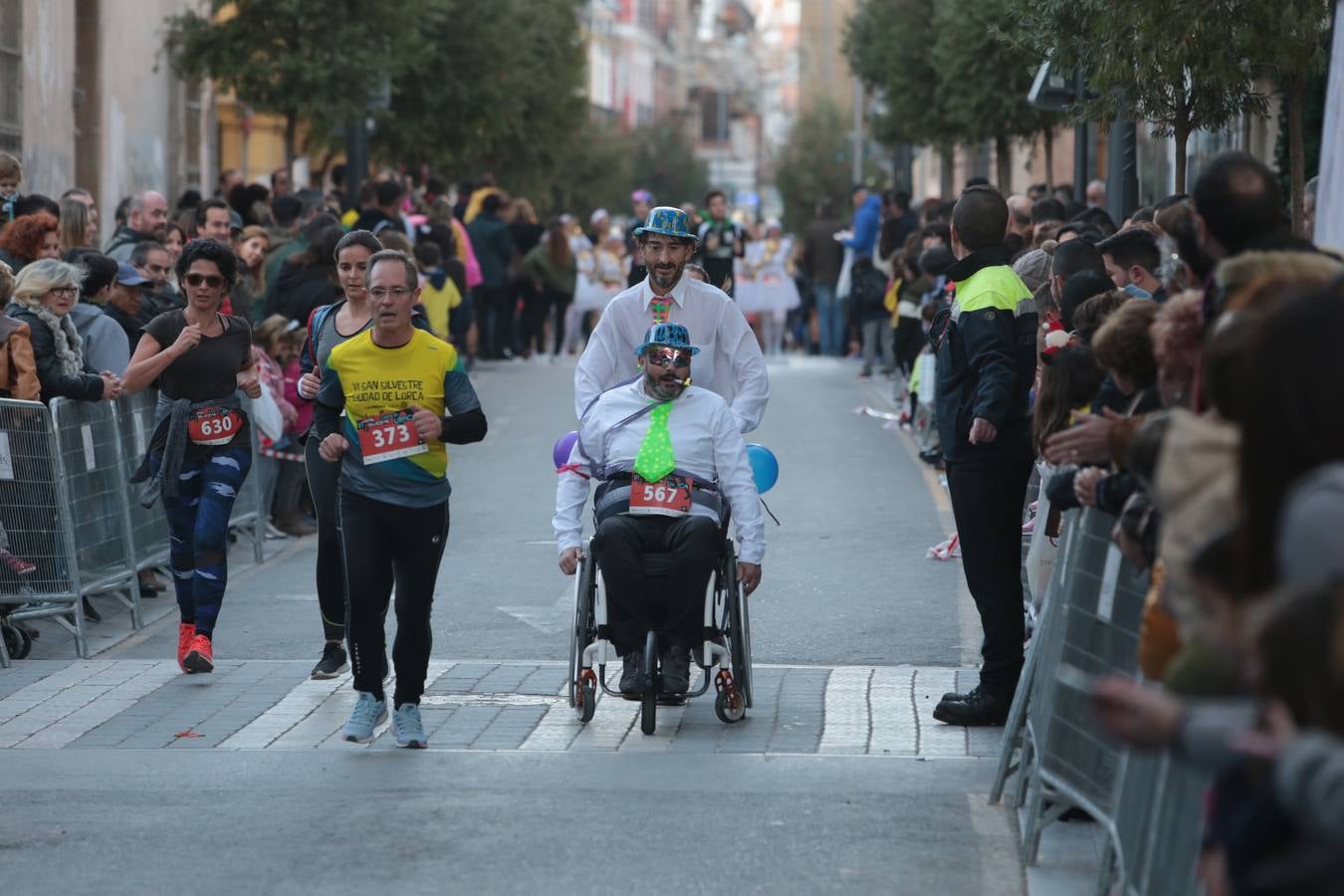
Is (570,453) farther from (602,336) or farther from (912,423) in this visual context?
(912,423)

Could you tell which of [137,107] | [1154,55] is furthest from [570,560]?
[137,107]

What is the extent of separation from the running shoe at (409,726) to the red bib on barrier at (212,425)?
232cm

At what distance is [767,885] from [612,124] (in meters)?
72.9

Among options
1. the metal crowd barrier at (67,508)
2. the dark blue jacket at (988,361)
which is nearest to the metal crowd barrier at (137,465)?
the metal crowd barrier at (67,508)

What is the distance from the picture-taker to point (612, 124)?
78.2 meters

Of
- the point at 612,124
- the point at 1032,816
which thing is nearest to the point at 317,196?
the point at 1032,816

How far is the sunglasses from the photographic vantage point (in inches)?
340

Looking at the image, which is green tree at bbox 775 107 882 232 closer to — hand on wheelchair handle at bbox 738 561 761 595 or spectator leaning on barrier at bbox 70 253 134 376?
spectator leaning on barrier at bbox 70 253 134 376

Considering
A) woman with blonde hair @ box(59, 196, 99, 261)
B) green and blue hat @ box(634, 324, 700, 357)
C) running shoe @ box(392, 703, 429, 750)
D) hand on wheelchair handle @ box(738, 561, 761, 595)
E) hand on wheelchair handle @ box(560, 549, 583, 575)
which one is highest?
woman with blonde hair @ box(59, 196, 99, 261)

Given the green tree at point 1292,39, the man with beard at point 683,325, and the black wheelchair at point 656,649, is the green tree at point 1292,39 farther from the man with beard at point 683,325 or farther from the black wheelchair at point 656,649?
the black wheelchair at point 656,649

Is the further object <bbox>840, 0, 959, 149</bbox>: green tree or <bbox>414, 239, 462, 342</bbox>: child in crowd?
<bbox>840, 0, 959, 149</bbox>: green tree

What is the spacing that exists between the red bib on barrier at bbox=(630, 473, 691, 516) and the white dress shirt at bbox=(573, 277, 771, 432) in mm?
866

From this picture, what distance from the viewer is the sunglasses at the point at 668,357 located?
8625 millimetres

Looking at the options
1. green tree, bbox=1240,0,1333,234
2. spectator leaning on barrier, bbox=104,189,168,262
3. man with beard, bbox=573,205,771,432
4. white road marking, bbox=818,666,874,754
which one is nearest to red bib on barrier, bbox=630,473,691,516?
man with beard, bbox=573,205,771,432
